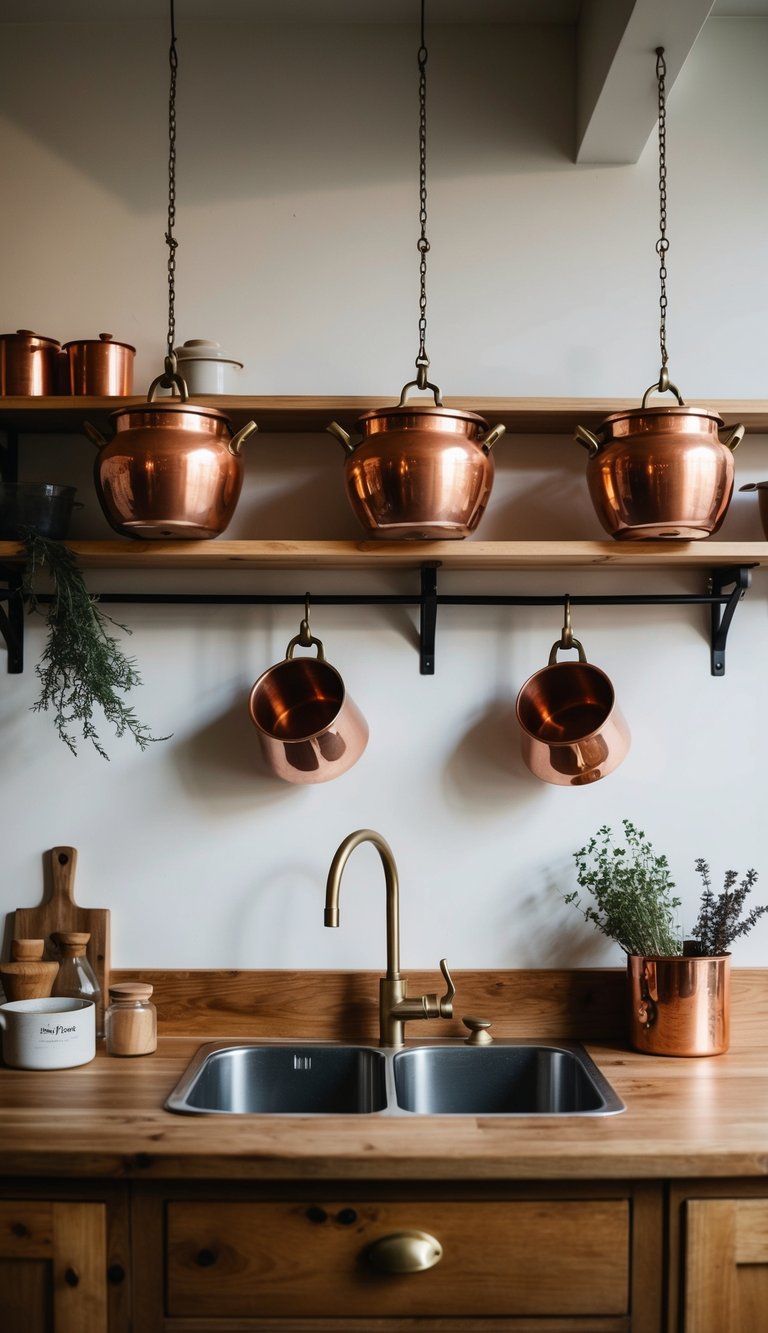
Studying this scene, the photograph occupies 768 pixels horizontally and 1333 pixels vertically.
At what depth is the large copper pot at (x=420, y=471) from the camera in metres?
1.77

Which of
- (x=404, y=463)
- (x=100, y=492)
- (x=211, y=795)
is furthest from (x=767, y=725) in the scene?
(x=100, y=492)

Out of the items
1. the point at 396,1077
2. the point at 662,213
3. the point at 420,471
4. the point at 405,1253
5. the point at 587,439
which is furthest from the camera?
the point at 662,213

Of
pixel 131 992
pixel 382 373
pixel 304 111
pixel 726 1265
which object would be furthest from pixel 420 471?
pixel 726 1265

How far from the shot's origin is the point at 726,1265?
157 cm

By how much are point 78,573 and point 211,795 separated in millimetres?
486

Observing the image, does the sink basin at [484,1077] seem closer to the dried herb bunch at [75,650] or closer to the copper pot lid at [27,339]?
the dried herb bunch at [75,650]

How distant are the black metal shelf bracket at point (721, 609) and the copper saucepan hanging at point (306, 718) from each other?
0.67 metres

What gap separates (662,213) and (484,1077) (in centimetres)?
158

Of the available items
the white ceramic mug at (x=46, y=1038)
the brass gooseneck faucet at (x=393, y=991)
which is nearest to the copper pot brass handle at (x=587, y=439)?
the brass gooseneck faucet at (x=393, y=991)

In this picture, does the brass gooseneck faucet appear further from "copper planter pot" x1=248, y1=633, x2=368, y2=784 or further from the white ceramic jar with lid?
the white ceramic jar with lid

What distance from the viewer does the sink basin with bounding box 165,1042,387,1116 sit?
202 cm

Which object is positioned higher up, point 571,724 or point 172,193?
point 172,193

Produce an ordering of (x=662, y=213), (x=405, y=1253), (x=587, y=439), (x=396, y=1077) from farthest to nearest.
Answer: (x=662, y=213) → (x=396, y=1077) → (x=587, y=439) → (x=405, y=1253)

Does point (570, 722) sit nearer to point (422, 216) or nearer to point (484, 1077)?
point (484, 1077)
